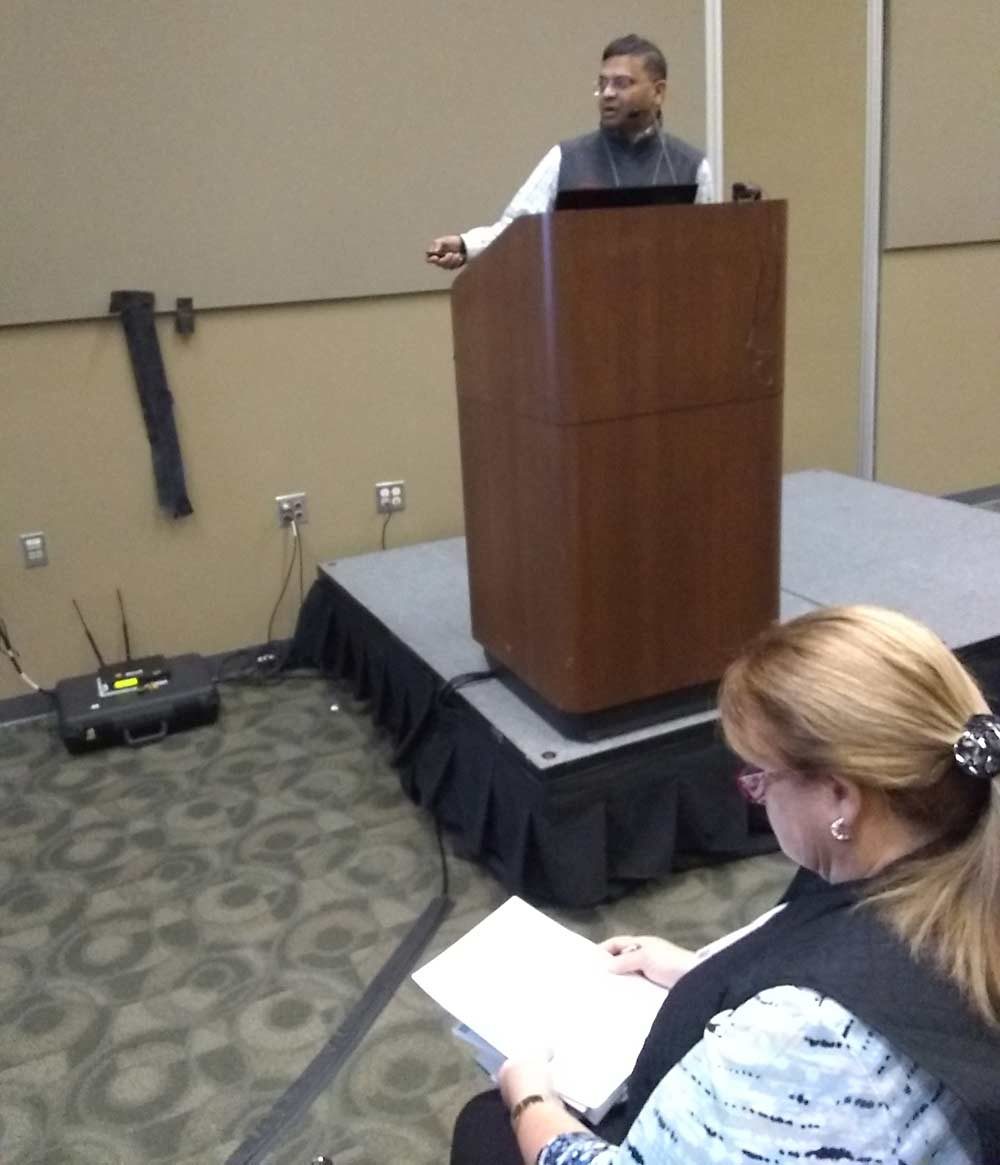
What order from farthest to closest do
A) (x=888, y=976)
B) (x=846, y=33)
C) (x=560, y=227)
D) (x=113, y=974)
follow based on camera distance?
(x=846, y=33), (x=113, y=974), (x=560, y=227), (x=888, y=976)

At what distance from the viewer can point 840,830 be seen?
0.85 m

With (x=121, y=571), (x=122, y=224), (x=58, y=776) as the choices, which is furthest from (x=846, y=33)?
(x=58, y=776)

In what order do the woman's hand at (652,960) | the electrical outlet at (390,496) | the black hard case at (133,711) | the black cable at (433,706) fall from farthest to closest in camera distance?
the electrical outlet at (390,496), the black hard case at (133,711), the black cable at (433,706), the woman's hand at (652,960)

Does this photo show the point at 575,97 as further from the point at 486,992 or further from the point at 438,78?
the point at 486,992

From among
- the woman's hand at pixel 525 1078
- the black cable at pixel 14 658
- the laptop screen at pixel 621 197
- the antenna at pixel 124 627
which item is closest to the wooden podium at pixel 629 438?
the laptop screen at pixel 621 197

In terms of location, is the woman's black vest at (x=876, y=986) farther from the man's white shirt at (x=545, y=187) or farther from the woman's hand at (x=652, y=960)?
the man's white shirt at (x=545, y=187)

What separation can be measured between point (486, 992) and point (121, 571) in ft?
7.76

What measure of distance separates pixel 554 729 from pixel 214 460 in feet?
5.20

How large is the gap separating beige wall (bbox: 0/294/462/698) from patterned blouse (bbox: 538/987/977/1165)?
2.82 m

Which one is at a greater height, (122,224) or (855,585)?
(122,224)

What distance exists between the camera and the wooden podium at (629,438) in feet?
6.26

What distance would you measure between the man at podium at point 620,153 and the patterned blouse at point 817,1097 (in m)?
1.85

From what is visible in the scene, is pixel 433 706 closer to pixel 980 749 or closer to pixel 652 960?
pixel 652 960

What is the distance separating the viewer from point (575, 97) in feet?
11.3
